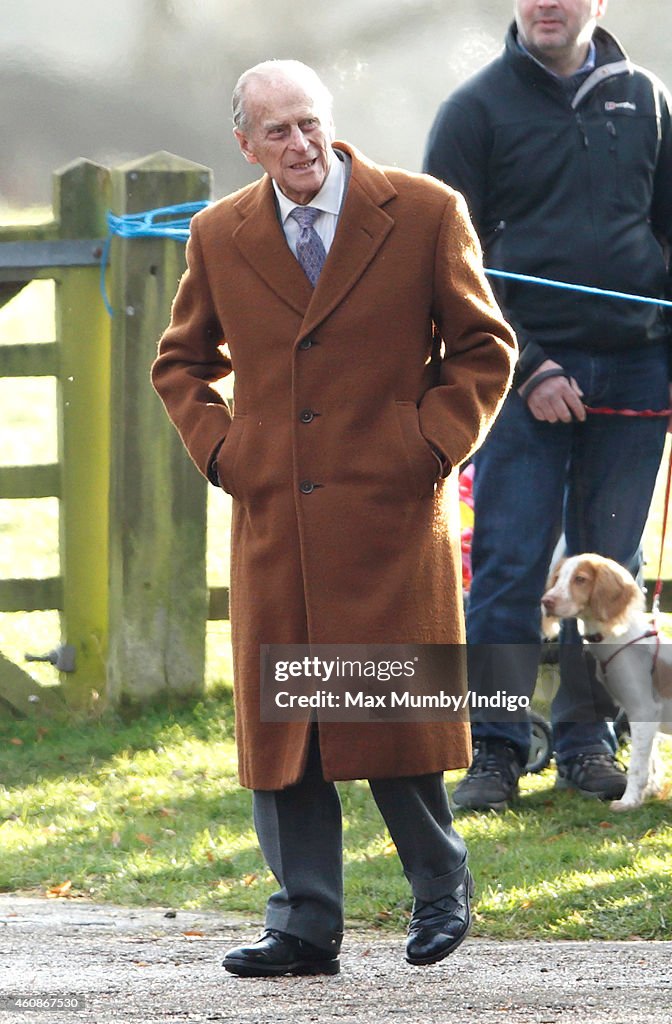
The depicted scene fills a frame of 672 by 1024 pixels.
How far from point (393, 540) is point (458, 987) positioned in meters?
0.98

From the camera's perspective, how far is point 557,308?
5.22 meters

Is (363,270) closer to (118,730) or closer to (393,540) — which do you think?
(393,540)

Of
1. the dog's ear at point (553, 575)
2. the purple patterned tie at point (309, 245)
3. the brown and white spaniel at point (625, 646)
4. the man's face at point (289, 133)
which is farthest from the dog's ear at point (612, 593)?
the man's face at point (289, 133)

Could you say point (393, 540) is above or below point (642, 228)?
below

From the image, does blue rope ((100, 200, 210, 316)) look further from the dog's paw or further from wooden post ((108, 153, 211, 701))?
the dog's paw

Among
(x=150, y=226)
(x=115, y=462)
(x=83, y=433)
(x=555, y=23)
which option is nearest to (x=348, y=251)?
(x=555, y=23)

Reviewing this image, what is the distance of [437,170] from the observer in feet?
16.9

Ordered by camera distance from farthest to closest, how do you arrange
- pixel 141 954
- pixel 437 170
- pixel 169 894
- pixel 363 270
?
pixel 437 170 < pixel 169 894 < pixel 141 954 < pixel 363 270

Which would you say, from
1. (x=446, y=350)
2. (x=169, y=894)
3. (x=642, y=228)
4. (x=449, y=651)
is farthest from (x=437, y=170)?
(x=169, y=894)

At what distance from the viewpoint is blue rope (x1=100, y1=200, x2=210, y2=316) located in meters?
6.08

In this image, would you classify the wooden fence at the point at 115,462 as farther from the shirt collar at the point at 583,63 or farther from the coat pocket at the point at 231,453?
the coat pocket at the point at 231,453

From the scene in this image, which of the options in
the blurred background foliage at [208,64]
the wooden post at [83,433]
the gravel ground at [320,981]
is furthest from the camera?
the blurred background foliage at [208,64]

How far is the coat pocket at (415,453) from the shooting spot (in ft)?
12.0

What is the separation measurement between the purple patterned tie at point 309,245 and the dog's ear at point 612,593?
1.87 metres
